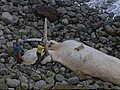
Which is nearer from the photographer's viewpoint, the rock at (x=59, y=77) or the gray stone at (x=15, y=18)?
the rock at (x=59, y=77)

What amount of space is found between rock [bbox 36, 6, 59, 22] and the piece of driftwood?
2233 millimetres

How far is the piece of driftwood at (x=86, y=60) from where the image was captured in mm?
10180

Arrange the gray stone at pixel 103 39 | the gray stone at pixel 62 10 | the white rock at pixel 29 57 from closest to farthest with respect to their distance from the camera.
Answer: the white rock at pixel 29 57 < the gray stone at pixel 103 39 < the gray stone at pixel 62 10

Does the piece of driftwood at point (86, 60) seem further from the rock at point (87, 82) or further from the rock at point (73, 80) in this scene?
the rock at point (73, 80)

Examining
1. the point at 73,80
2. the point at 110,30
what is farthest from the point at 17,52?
the point at 110,30

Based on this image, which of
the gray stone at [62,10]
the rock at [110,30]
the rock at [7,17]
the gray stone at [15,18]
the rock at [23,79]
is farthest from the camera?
the gray stone at [62,10]

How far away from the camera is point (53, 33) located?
12594mm

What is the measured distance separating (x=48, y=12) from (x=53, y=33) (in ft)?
3.67

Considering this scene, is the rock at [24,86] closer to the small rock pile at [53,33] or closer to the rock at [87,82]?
the small rock pile at [53,33]

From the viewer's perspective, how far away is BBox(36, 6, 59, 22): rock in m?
13.4

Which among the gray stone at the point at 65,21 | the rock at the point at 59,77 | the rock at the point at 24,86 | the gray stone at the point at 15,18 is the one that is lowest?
the rock at the point at 24,86

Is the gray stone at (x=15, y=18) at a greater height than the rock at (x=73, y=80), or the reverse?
the gray stone at (x=15, y=18)

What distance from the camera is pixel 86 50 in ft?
35.7

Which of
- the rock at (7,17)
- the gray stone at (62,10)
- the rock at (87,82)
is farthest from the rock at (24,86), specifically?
the gray stone at (62,10)
